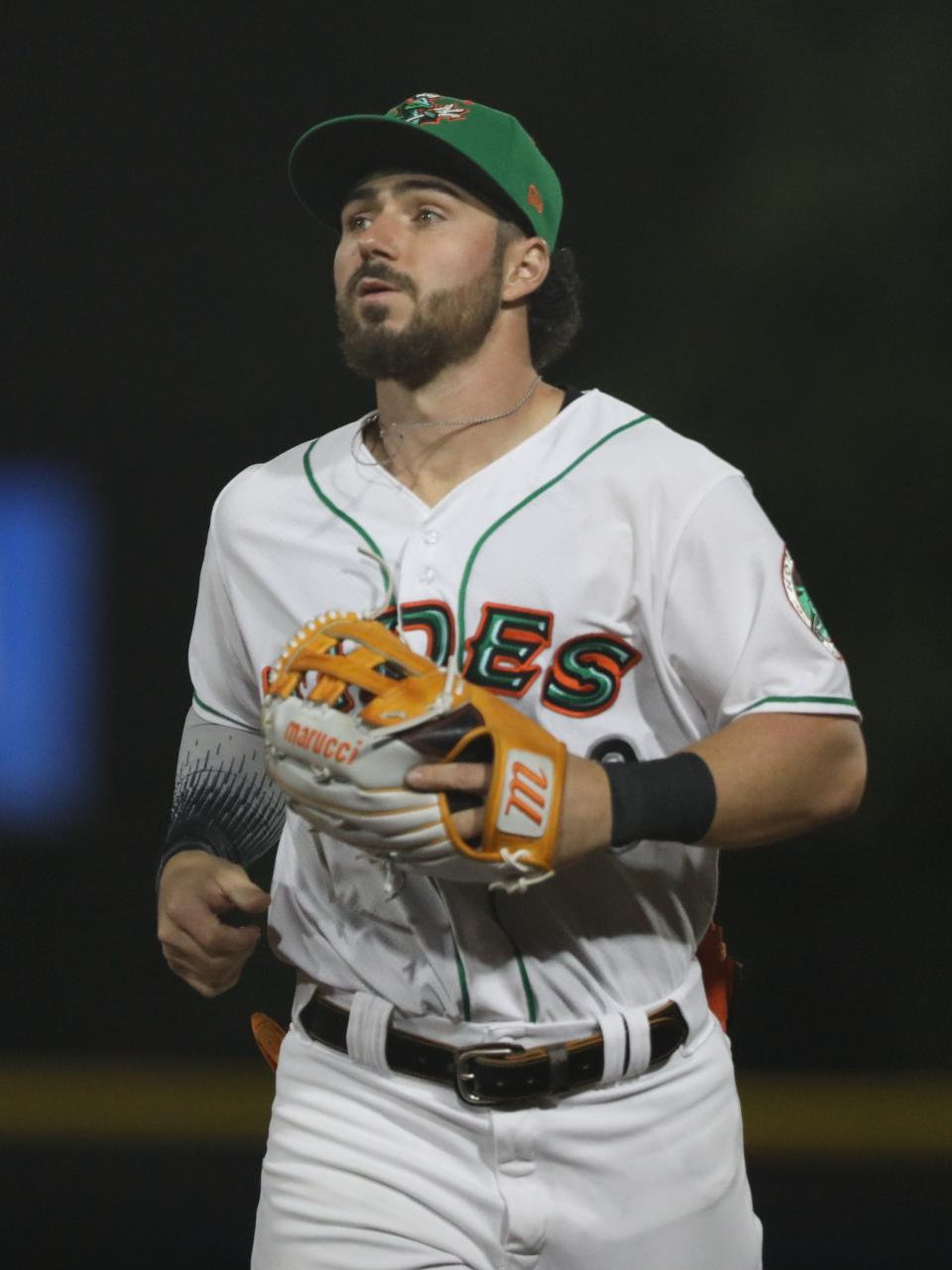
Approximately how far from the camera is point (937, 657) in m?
3.57

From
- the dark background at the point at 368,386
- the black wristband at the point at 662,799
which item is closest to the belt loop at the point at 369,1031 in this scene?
the black wristband at the point at 662,799

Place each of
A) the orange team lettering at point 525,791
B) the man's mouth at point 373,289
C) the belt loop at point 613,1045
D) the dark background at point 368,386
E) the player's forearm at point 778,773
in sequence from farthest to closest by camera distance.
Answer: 1. the dark background at point 368,386
2. the man's mouth at point 373,289
3. the belt loop at point 613,1045
4. the player's forearm at point 778,773
5. the orange team lettering at point 525,791

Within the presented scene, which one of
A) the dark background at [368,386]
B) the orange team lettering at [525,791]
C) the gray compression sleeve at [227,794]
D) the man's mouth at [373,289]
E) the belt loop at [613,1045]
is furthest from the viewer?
the dark background at [368,386]

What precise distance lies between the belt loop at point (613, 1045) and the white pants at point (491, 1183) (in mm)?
27

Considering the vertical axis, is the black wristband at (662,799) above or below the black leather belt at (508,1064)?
above

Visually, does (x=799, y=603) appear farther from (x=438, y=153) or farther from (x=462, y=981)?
(x=438, y=153)

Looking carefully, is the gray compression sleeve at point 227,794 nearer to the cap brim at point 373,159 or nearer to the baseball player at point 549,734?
the baseball player at point 549,734

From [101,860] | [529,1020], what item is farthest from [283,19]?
[529,1020]

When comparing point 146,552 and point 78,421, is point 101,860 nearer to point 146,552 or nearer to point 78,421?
point 146,552

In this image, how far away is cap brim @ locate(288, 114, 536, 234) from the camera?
188 centimetres

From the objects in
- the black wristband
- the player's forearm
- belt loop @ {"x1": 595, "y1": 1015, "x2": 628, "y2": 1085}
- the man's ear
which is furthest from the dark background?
the black wristband

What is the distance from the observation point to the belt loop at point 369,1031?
5.79ft

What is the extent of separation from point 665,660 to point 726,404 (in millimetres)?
1888

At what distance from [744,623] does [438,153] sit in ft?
1.98
